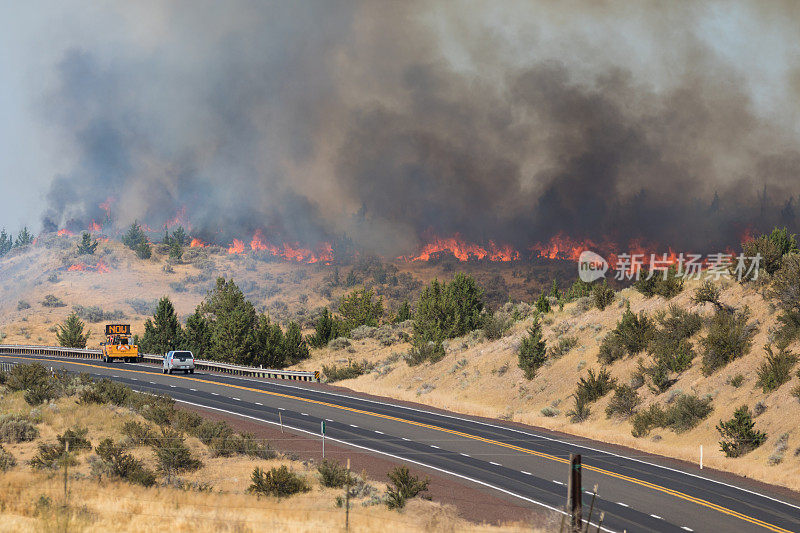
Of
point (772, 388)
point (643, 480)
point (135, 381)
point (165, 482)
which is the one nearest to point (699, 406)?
point (772, 388)

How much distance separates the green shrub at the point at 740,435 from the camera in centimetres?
3166

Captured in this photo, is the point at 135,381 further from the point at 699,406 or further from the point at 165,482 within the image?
the point at 699,406

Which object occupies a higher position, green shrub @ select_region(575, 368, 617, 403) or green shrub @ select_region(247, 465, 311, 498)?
green shrub @ select_region(575, 368, 617, 403)

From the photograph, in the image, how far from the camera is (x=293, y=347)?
7931 centimetres

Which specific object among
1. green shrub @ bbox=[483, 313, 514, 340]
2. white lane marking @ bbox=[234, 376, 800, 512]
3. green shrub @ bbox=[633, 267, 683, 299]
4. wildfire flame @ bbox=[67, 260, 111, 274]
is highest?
wildfire flame @ bbox=[67, 260, 111, 274]

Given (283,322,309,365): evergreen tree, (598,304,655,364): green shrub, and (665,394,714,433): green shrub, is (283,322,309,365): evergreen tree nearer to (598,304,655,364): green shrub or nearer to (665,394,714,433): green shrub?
(598,304,655,364): green shrub

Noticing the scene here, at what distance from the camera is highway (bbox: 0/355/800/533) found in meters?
23.6

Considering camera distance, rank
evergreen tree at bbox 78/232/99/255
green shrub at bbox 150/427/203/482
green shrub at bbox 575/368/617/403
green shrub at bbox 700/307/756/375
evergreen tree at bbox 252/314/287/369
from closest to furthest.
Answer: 1. green shrub at bbox 150/427/203/482
2. green shrub at bbox 700/307/756/375
3. green shrub at bbox 575/368/617/403
4. evergreen tree at bbox 252/314/287/369
5. evergreen tree at bbox 78/232/99/255

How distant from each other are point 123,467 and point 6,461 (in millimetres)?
4078

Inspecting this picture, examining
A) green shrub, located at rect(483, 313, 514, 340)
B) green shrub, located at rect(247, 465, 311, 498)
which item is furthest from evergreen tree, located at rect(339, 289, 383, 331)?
green shrub, located at rect(247, 465, 311, 498)

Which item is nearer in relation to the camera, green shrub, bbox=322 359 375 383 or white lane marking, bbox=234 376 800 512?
white lane marking, bbox=234 376 800 512

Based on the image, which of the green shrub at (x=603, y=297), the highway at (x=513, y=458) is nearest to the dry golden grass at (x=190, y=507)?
the highway at (x=513, y=458)

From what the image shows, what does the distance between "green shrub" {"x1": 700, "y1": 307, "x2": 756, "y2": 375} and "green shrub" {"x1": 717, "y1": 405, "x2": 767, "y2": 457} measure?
7018mm

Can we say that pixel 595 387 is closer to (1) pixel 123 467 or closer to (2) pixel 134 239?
(1) pixel 123 467
